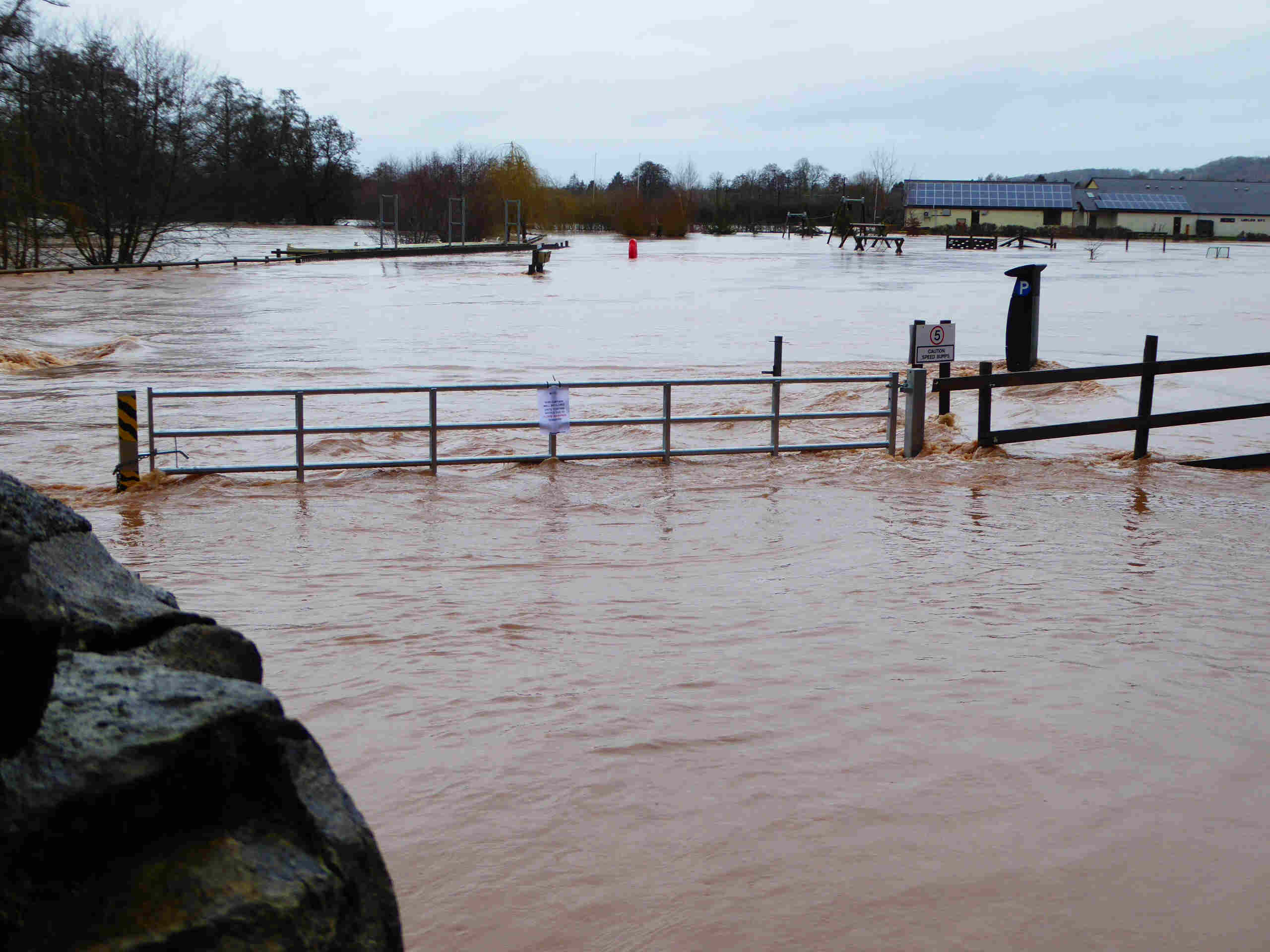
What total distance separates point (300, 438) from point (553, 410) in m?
2.61

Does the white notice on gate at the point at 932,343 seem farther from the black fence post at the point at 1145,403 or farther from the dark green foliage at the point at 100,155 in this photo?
the dark green foliage at the point at 100,155

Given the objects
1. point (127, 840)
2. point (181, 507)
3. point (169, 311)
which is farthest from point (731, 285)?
point (127, 840)

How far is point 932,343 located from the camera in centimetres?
1404

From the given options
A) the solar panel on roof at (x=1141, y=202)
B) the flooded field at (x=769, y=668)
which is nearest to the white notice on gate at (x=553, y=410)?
the flooded field at (x=769, y=668)

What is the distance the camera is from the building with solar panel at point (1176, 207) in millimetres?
112500

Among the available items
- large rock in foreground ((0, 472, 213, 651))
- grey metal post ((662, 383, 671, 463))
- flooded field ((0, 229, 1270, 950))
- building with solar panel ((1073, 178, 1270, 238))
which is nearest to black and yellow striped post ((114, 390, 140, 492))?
flooded field ((0, 229, 1270, 950))

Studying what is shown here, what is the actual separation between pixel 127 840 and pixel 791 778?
3.59m

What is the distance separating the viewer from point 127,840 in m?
2.22

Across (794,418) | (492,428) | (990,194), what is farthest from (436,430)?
(990,194)

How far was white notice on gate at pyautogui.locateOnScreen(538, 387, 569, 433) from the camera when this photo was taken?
13.0 metres

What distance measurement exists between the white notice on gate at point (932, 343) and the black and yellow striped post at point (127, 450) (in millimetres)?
8342

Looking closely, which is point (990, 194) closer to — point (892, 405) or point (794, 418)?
point (892, 405)

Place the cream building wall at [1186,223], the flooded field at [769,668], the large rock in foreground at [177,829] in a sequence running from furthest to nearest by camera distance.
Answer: the cream building wall at [1186,223], the flooded field at [769,668], the large rock in foreground at [177,829]

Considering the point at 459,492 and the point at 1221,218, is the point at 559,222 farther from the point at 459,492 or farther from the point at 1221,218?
the point at 459,492
